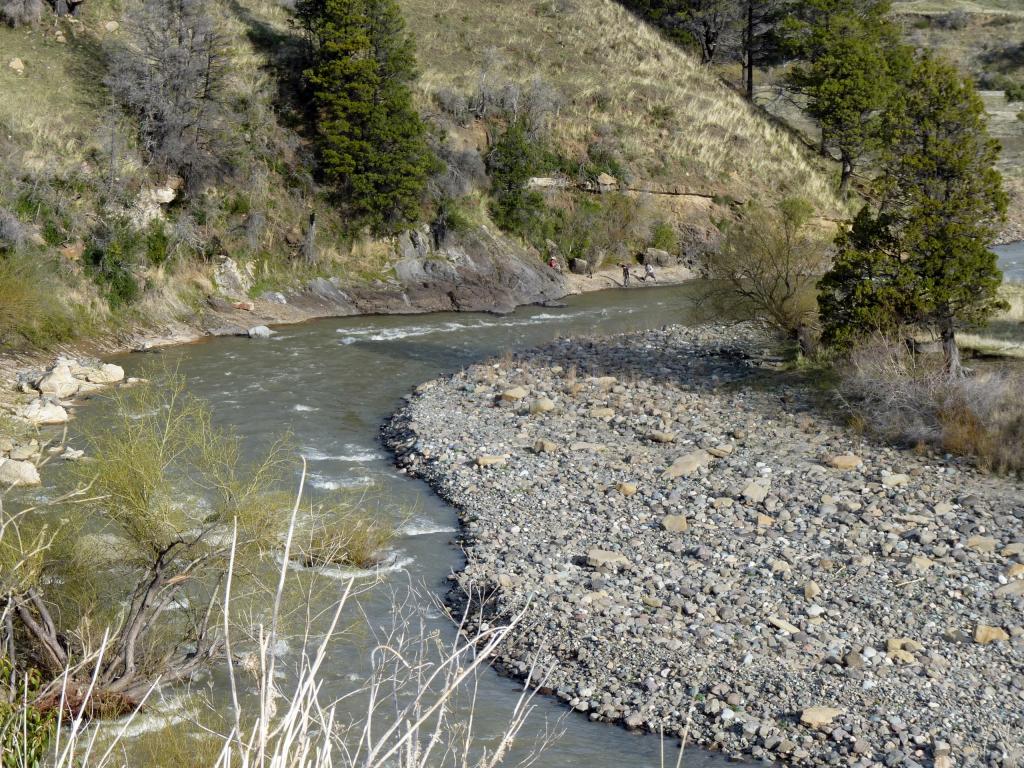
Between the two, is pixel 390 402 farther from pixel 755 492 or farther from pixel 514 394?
pixel 755 492

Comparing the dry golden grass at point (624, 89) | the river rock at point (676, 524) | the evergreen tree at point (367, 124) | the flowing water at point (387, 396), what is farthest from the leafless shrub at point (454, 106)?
the river rock at point (676, 524)

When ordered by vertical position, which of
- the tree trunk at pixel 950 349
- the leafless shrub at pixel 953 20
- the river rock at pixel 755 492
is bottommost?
the river rock at pixel 755 492

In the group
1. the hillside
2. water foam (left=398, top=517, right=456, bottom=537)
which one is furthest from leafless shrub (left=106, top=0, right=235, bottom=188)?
water foam (left=398, top=517, right=456, bottom=537)

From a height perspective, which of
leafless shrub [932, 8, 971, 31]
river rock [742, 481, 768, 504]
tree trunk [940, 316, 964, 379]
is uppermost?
leafless shrub [932, 8, 971, 31]

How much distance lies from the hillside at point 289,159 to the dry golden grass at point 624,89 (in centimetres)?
10


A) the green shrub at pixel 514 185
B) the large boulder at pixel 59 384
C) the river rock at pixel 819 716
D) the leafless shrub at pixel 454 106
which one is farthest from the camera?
the leafless shrub at pixel 454 106

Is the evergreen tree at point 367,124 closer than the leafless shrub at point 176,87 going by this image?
No

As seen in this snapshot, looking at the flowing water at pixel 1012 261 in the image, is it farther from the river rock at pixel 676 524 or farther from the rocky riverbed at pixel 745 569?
the river rock at pixel 676 524

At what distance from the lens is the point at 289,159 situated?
97.6 ft

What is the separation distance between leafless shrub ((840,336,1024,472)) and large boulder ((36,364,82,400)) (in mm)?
13431

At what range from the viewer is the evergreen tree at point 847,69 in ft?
130

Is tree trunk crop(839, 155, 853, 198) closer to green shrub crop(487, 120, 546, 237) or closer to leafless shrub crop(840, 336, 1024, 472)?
green shrub crop(487, 120, 546, 237)

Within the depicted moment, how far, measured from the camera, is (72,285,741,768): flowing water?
8312mm

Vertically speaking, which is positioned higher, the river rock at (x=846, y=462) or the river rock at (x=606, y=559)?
the river rock at (x=846, y=462)
